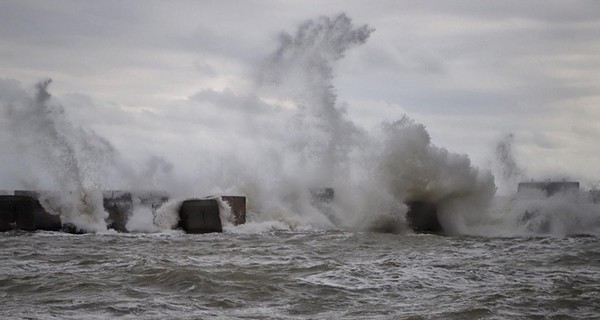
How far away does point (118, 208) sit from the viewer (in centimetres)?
2525

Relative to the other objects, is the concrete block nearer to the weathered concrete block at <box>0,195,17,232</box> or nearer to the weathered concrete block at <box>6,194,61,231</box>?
the weathered concrete block at <box>6,194,61,231</box>

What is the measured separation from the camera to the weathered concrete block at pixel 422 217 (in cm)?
2317

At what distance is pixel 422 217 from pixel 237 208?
224 inches

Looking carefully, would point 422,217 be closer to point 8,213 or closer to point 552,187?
point 552,187

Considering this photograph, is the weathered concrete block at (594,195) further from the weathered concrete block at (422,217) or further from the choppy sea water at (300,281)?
the choppy sea water at (300,281)

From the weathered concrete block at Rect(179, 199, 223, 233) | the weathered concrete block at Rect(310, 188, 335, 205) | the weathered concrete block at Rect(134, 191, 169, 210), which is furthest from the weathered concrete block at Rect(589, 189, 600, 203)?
the weathered concrete block at Rect(134, 191, 169, 210)

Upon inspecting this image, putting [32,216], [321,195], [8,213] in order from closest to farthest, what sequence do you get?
1. [8,213]
2. [32,216]
3. [321,195]

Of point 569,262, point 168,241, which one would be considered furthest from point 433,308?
point 168,241

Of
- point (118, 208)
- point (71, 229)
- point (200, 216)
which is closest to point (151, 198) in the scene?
point (118, 208)

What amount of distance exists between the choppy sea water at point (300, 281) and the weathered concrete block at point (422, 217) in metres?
5.48

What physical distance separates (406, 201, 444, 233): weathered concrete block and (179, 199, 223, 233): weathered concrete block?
5.11m

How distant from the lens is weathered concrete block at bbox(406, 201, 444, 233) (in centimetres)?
2317

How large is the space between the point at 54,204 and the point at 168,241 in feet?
23.6

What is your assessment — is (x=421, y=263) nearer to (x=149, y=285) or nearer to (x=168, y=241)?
(x=149, y=285)
